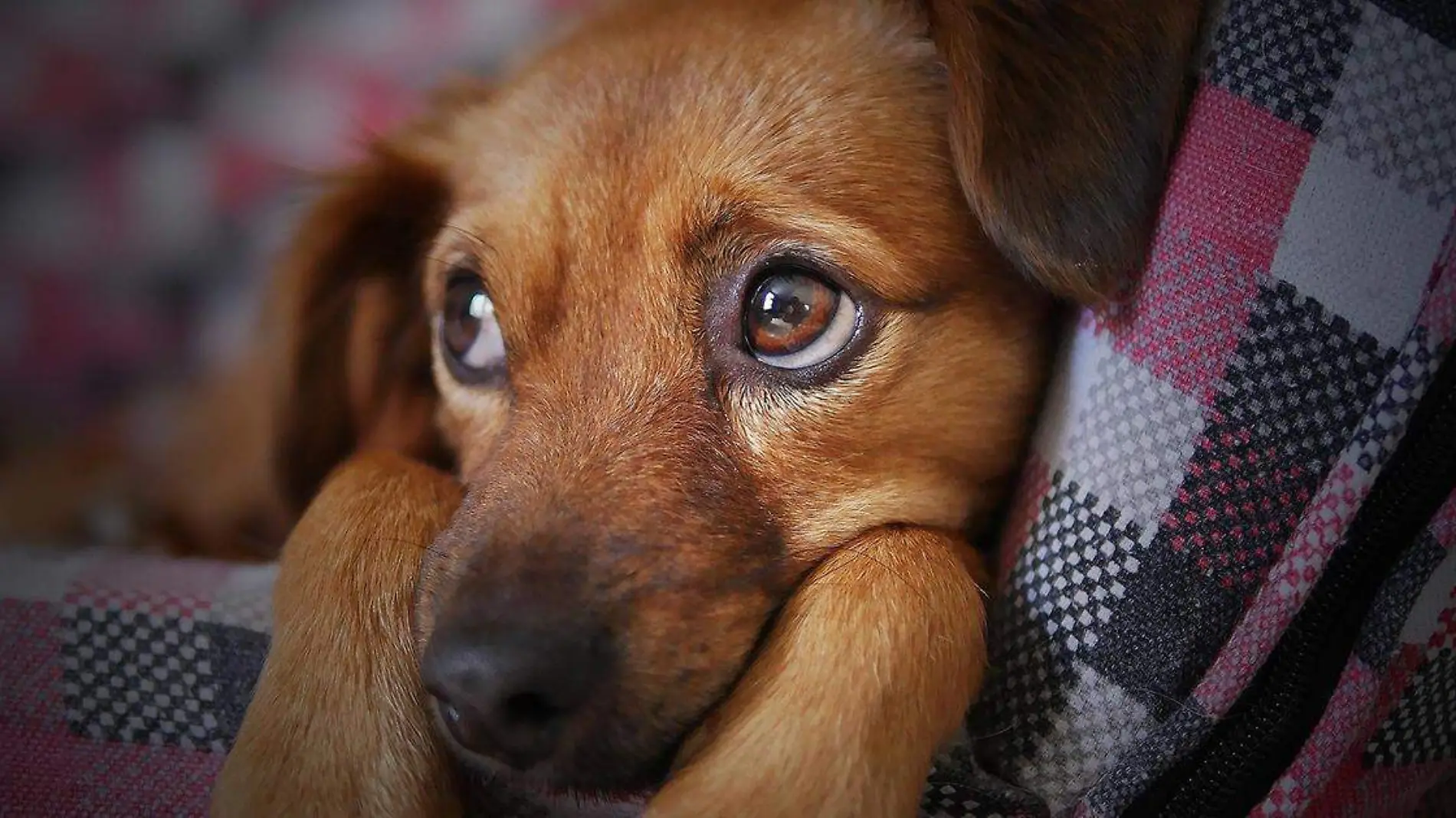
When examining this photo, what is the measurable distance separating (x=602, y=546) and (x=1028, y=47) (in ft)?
2.44

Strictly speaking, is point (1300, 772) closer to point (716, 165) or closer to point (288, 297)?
point (716, 165)

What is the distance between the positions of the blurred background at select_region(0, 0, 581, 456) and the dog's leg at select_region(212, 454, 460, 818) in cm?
Answer: 90

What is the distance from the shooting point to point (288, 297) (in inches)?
65.8

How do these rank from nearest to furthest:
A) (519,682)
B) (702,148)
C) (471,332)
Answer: (519,682) < (702,148) < (471,332)

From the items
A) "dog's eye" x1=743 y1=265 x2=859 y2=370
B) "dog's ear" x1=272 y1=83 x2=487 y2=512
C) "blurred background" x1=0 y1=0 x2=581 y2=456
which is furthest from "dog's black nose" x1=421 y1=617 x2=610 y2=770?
"blurred background" x1=0 y1=0 x2=581 y2=456

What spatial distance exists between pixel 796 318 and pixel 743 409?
0.42 feet

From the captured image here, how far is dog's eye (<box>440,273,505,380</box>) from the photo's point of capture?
1.42 m

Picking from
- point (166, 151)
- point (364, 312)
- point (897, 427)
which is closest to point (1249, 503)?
point (897, 427)

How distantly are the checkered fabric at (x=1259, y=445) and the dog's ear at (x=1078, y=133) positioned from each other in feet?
0.13

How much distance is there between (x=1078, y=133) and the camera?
109 centimetres

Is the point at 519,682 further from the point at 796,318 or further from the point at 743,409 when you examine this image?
the point at 796,318

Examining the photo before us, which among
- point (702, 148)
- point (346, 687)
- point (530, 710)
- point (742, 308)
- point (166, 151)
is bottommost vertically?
point (346, 687)

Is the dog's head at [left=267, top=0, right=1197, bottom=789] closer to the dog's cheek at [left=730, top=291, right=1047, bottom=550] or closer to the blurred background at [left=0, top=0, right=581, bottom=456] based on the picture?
the dog's cheek at [left=730, top=291, right=1047, bottom=550]

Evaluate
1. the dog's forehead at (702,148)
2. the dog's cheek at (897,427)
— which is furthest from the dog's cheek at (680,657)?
the dog's forehead at (702,148)
